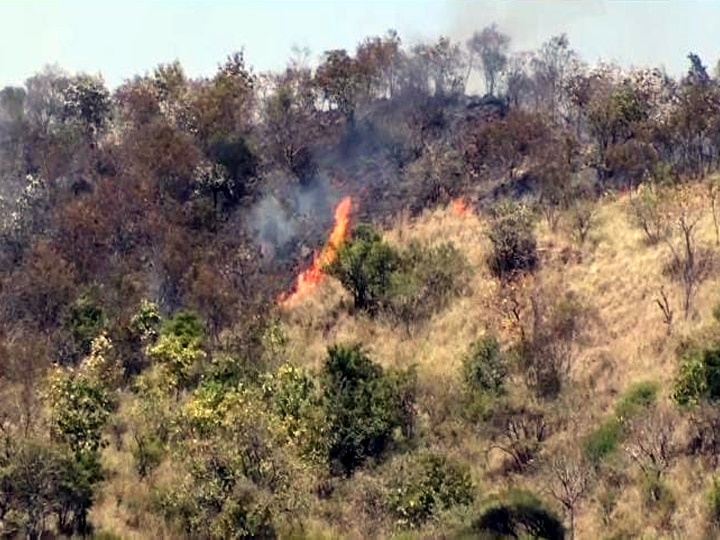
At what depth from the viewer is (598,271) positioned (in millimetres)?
34250

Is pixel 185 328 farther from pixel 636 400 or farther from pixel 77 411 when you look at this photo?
pixel 636 400

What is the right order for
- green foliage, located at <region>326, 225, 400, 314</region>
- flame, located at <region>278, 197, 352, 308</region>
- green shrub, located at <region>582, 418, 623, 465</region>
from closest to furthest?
green shrub, located at <region>582, 418, 623, 465</region> < green foliage, located at <region>326, 225, 400, 314</region> < flame, located at <region>278, 197, 352, 308</region>

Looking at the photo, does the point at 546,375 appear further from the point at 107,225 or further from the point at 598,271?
the point at 107,225

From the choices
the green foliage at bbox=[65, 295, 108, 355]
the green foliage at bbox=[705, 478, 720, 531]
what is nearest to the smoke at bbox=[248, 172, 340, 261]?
the green foliage at bbox=[65, 295, 108, 355]

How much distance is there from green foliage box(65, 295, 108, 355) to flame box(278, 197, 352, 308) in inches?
267

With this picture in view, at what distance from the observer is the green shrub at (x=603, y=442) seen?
987 inches

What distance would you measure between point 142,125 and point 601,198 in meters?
22.7

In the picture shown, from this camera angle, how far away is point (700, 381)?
25.0 m

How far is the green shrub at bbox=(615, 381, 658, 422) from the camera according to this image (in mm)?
26117

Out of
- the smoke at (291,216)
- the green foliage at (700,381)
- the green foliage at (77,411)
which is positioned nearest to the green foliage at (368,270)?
the smoke at (291,216)

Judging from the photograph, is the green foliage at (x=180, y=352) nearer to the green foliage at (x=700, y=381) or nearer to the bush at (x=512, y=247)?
the bush at (x=512, y=247)

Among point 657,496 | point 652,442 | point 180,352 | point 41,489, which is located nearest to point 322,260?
point 180,352

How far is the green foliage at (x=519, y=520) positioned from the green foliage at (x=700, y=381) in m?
4.81

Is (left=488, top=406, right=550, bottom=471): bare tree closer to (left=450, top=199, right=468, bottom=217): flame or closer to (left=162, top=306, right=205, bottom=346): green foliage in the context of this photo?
(left=162, top=306, right=205, bottom=346): green foliage
